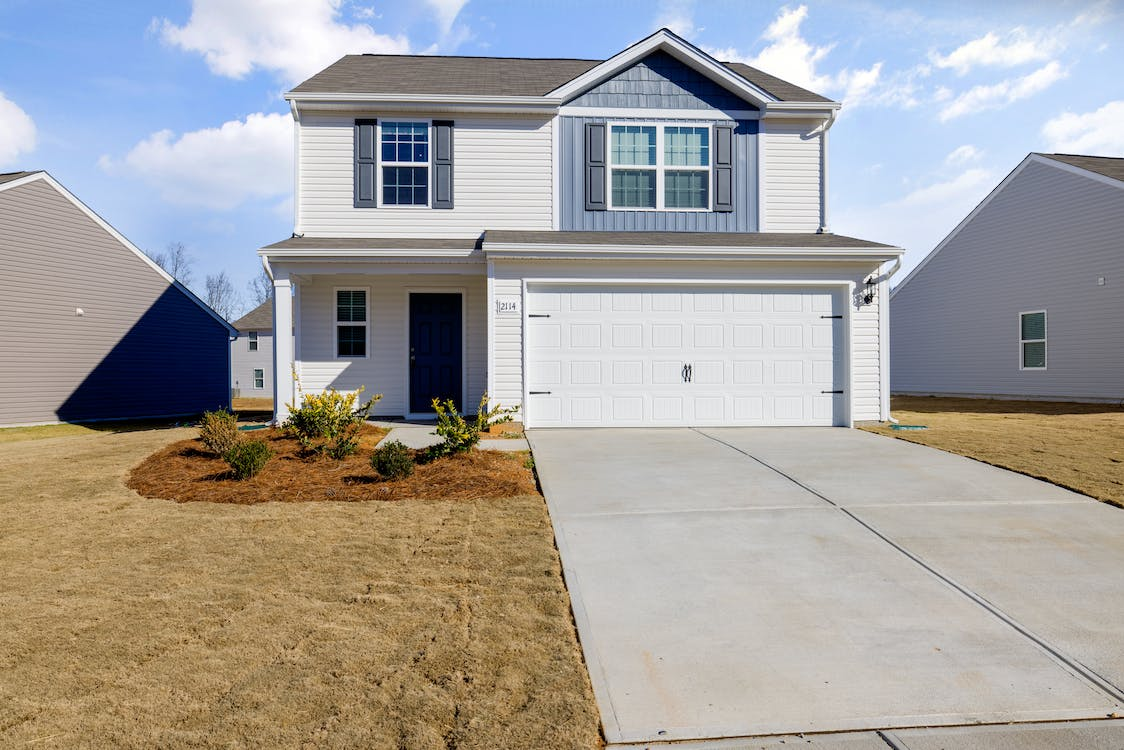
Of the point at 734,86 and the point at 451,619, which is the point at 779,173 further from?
the point at 451,619

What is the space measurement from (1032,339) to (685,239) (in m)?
13.1

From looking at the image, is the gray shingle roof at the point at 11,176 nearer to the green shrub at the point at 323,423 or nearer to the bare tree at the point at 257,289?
the green shrub at the point at 323,423

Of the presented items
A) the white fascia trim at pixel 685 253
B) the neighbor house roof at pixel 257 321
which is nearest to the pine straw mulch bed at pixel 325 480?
the white fascia trim at pixel 685 253

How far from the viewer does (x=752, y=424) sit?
438 inches

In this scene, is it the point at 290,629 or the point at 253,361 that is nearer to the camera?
the point at 290,629

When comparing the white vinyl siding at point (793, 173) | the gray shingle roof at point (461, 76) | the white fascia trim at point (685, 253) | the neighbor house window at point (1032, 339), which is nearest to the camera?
the white fascia trim at point (685, 253)

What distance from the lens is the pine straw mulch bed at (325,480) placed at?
664 cm

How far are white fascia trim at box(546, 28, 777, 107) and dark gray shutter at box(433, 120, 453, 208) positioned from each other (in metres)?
2.09

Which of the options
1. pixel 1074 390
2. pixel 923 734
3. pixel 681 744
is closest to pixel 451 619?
pixel 681 744

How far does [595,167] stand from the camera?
12773 millimetres

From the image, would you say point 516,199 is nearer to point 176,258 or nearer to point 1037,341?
point 1037,341

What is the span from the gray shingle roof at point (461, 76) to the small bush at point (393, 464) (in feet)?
26.9

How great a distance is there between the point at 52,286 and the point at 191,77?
22.2ft

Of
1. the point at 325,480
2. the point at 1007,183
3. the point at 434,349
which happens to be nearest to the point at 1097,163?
the point at 1007,183
